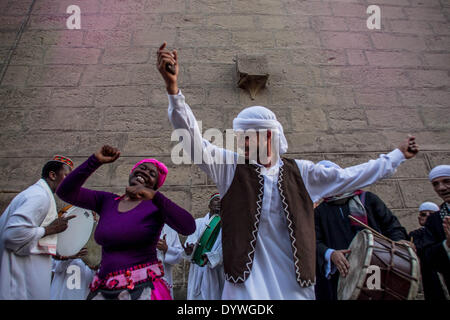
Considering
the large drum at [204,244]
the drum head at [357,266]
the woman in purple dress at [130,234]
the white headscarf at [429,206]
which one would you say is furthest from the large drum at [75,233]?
the white headscarf at [429,206]

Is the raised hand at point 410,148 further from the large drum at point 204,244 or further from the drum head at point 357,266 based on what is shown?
the large drum at point 204,244

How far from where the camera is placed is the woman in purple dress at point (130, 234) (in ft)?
6.41

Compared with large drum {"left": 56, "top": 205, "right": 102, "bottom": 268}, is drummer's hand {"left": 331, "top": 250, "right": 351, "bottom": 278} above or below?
below

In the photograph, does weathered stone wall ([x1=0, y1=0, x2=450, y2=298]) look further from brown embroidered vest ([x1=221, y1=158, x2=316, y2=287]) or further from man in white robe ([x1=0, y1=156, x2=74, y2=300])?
brown embroidered vest ([x1=221, y1=158, x2=316, y2=287])

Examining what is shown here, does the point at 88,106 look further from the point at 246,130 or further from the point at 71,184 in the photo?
the point at 246,130

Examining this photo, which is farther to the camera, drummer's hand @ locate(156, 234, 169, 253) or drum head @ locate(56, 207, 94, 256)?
drummer's hand @ locate(156, 234, 169, 253)

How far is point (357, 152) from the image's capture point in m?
4.40

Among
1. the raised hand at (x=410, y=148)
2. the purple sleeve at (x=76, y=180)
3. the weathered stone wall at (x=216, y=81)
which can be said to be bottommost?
the purple sleeve at (x=76, y=180)

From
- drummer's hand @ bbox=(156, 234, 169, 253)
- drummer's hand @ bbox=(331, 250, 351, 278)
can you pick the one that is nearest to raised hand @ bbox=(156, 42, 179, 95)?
drummer's hand @ bbox=(331, 250, 351, 278)

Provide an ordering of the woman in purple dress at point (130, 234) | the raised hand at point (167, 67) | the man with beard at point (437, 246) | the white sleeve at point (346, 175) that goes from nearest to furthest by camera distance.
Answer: the raised hand at point (167, 67) < the woman in purple dress at point (130, 234) < the white sleeve at point (346, 175) < the man with beard at point (437, 246)

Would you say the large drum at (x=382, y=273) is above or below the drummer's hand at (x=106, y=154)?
below

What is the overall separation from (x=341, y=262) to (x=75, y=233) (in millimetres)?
2155

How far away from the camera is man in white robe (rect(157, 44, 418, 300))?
5.89 ft
